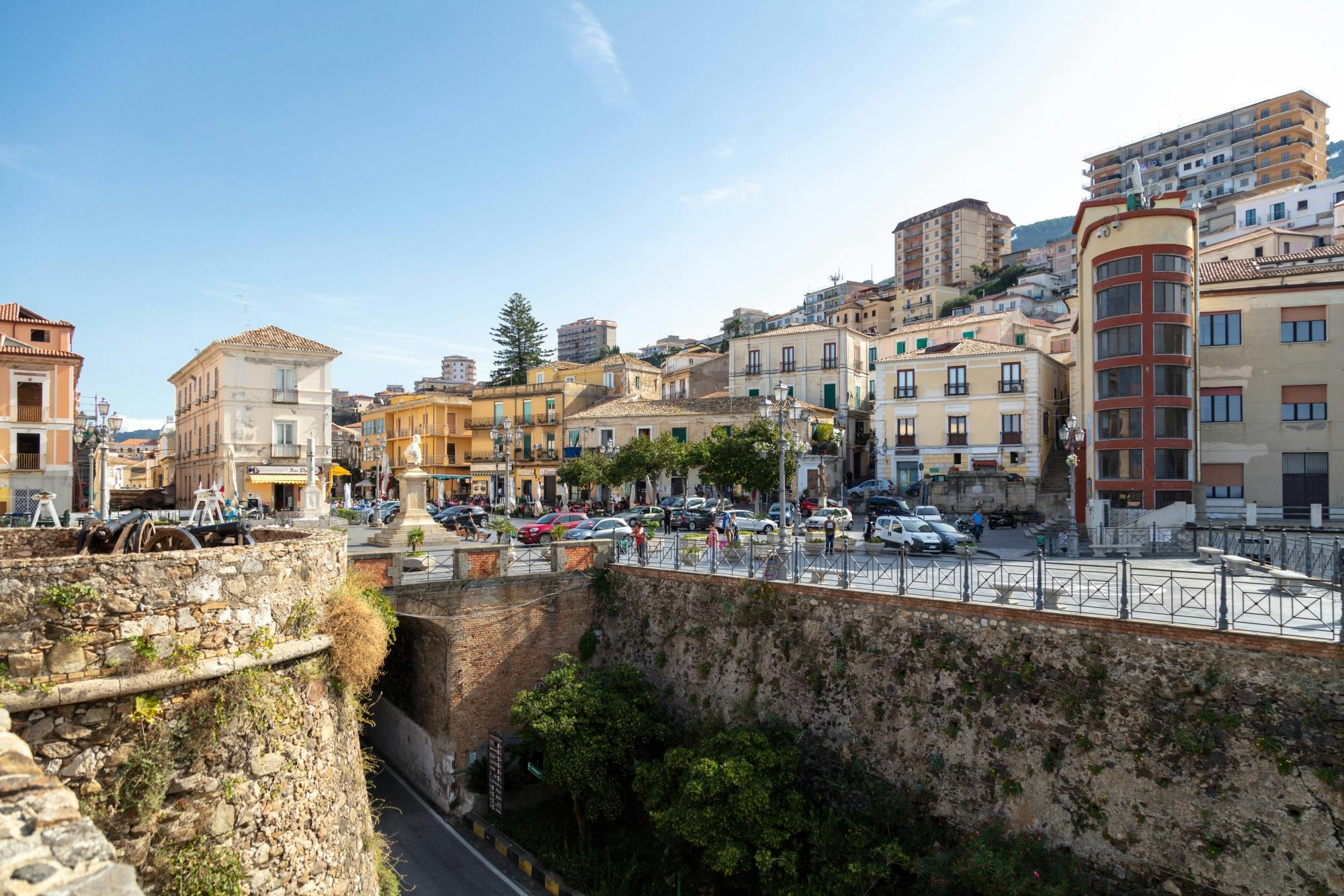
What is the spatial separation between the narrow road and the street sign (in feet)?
2.75

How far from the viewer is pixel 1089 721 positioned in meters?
10.5

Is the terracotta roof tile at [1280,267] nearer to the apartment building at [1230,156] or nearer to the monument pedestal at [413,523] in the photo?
the monument pedestal at [413,523]

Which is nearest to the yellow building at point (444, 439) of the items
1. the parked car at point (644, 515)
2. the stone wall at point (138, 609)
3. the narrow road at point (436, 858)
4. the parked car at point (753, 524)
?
the parked car at point (644, 515)

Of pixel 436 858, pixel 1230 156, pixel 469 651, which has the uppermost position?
pixel 1230 156

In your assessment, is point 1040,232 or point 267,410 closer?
point 267,410

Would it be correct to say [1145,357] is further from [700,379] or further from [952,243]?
[952,243]

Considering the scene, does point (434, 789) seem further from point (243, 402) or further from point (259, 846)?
point (243, 402)

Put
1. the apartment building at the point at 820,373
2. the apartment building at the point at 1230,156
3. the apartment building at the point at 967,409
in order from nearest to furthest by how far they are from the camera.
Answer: the apartment building at the point at 967,409
the apartment building at the point at 820,373
the apartment building at the point at 1230,156

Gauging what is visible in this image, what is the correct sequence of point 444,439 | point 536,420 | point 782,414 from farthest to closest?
point 444,439 → point 536,420 → point 782,414

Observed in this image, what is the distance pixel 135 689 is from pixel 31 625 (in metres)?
0.88

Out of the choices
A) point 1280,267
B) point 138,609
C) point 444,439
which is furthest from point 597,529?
point 444,439

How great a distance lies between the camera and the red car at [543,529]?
83.8ft

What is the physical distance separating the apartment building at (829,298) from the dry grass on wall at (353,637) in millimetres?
93068

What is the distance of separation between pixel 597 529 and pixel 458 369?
144 m
